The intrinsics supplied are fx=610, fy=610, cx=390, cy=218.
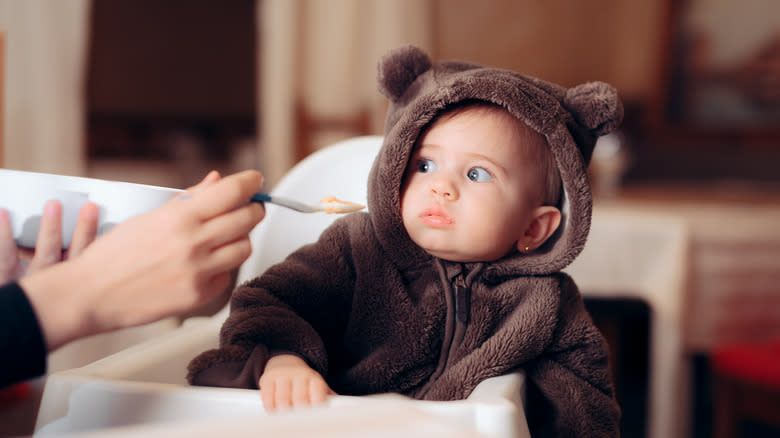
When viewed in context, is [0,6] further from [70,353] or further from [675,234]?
[675,234]

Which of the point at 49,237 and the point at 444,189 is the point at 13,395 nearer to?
Result: the point at 49,237

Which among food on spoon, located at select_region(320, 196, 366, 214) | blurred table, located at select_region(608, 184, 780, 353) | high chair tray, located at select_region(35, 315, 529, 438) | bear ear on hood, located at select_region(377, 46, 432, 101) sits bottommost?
blurred table, located at select_region(608, 184, 780, 353)

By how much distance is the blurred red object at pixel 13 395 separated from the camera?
1480 mm

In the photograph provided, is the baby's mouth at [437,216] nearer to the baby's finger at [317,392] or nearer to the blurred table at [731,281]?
the baby's finger at [317,392]

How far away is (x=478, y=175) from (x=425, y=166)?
63 millimetres

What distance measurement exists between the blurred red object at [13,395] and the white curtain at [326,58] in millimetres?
1242

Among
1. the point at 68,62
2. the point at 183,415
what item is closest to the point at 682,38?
the point at 68,62

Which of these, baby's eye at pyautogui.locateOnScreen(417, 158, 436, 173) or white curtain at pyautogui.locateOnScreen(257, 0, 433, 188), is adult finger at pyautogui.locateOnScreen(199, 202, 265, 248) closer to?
baby's eye at pyautogui.locateOnScreen(417, 158, 436, 173)

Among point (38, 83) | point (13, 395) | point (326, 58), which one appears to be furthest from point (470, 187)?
point (326, 58)

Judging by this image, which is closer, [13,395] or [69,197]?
[69,197]

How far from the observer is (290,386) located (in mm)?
524

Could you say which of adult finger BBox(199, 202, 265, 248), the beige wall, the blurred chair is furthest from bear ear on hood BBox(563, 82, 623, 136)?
the beige wall

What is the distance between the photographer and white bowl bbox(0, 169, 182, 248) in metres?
0.49

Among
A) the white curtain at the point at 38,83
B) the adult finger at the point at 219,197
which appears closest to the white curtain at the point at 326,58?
the white curtain at the point at 38,83
